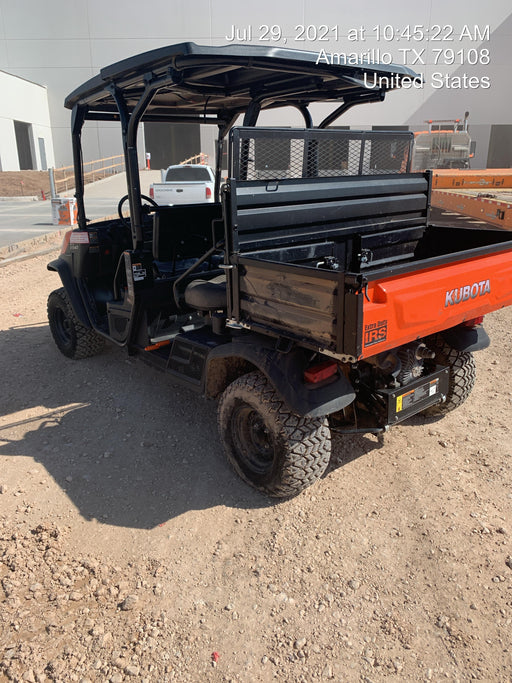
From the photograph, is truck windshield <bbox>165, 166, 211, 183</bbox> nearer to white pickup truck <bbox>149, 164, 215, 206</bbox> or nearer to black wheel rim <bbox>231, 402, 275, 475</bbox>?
white pickup truck <bbox>149, 164, 215, 206</bbox>

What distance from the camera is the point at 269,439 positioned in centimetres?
326

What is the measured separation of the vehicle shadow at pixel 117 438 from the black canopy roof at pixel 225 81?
2.34m

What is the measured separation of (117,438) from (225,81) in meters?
2.76

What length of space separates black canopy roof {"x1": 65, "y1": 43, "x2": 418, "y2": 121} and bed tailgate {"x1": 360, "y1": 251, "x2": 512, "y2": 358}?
4.93ft

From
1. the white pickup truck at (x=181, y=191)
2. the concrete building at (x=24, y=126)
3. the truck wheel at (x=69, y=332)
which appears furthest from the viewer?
the concrete building at (x=24, y=126)

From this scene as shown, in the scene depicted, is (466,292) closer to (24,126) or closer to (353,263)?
(353,263)

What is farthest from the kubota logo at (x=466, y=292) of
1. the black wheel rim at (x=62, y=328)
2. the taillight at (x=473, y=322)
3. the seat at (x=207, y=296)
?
the black wheel rim at (x=62, y=328)

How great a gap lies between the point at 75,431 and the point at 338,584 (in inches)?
91.6

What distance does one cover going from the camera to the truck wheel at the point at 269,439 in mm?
2988

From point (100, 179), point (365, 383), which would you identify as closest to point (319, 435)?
point (365, 383)

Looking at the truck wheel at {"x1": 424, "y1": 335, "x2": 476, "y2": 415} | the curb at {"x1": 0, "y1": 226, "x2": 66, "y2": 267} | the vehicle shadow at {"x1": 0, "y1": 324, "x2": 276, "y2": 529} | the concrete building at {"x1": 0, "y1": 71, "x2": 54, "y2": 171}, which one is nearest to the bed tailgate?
the truck wheel at {"x1": 424, "y1": 335, "x2": 476, "y2": 415}

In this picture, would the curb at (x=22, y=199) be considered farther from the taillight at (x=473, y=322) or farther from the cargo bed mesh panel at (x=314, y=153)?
the taillight at (x=473, y=322)

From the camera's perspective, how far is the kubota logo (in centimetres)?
288

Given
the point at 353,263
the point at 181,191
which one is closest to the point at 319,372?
the point at 353,263
